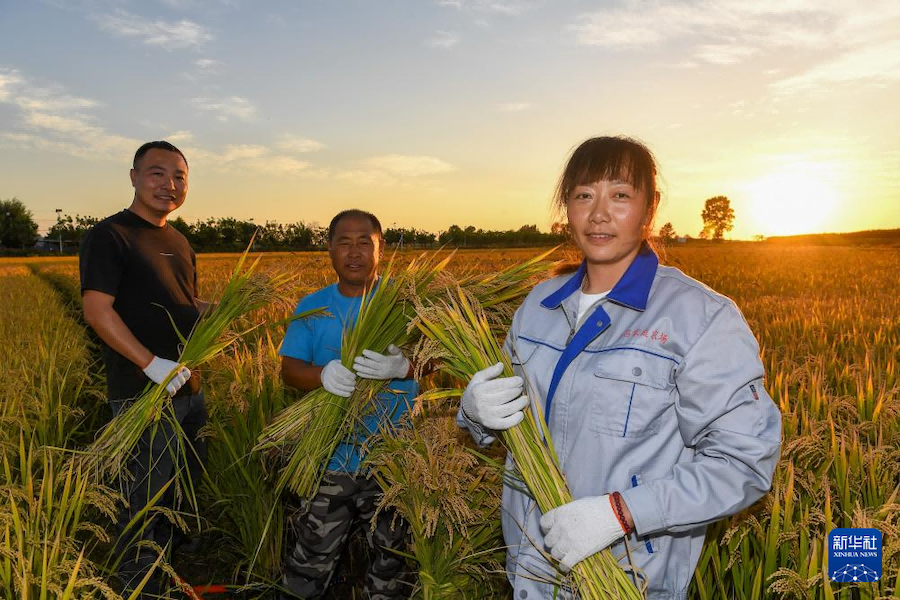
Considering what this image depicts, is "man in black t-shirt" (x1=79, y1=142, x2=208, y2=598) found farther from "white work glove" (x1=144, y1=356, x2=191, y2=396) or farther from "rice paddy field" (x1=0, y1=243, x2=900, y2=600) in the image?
"rice paddy field" (x1=0, y1=243, x2=900, y2=600)

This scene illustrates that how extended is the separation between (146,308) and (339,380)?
144cm

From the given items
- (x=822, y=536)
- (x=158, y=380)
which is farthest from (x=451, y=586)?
(x=158, y=380)

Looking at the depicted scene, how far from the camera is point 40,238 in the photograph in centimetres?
8669

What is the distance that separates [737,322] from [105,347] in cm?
328

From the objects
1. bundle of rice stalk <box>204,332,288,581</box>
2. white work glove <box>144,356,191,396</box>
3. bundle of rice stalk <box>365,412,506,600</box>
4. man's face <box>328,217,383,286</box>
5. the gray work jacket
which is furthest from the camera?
bundle of rice stalk <box>204,332,288,581</box>

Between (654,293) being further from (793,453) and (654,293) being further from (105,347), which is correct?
(105,347)

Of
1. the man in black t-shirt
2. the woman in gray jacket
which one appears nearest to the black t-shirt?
the man in black t-shirt

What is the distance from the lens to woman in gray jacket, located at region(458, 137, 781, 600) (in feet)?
5.06

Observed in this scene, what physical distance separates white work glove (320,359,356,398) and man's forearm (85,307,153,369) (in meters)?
1.13

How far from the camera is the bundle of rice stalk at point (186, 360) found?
298cm

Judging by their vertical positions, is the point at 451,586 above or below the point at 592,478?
below

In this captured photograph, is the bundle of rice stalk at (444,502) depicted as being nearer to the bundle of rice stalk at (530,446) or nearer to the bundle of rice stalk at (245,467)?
the bundle of rice stalk at (530,446)

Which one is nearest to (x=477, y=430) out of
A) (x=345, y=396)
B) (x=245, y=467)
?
(x=345, y=396)

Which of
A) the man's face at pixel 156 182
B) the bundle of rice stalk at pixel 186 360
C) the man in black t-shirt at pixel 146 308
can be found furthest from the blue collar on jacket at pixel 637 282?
the man's face at pixel 156 182
